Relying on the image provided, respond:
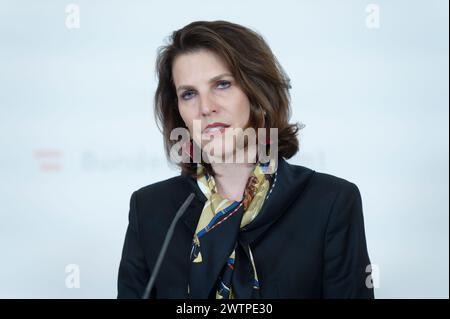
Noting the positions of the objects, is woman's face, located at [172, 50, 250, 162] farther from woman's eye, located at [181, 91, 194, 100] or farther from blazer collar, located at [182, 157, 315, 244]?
blazer collar, located at [182, 157, 315, 244]

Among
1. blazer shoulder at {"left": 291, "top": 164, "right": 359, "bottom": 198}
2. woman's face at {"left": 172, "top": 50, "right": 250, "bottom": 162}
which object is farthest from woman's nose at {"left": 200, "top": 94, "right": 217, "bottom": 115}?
blazer shoulder at {"left": 291, "top": 164, "right": 359, "bottom": 198}

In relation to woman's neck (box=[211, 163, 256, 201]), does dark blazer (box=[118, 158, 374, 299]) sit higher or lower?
lower

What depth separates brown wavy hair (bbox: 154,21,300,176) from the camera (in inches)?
46.4

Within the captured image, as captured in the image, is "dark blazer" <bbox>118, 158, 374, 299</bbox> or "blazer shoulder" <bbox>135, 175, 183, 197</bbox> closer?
"dark blazer" <bbox>118, 158, 374, 299</bbox>

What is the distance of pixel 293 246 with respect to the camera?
3.67 ft

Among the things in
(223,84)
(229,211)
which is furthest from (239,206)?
(223,84)

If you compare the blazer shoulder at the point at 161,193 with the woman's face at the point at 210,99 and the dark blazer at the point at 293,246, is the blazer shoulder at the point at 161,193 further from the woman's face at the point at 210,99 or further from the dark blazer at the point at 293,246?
the woman's face at the point at 210,99

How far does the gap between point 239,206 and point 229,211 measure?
2 centimetres

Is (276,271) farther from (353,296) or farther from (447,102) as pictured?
(447,102)

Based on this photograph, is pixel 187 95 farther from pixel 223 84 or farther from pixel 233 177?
pixel 233 177

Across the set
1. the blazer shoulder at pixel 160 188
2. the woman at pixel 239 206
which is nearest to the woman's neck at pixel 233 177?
the woman at pixel 239 206

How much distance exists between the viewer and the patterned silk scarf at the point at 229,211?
43.2 inches

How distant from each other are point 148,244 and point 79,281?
0.75 m

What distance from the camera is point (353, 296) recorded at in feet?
3.62
